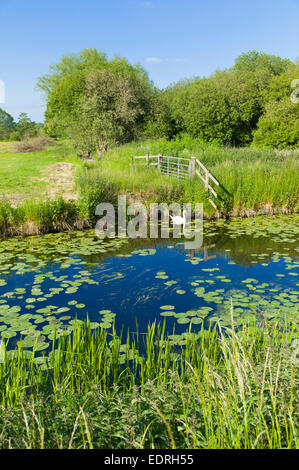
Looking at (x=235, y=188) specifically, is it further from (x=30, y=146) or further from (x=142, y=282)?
(x=30, y=146)

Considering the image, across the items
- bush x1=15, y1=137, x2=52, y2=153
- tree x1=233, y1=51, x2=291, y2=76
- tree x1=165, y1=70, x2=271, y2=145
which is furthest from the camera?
tree x1=233, y1=51, x2=291, y2=76

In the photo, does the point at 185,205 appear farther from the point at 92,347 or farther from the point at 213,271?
the point at 92,347

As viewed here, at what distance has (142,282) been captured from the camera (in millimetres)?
5281

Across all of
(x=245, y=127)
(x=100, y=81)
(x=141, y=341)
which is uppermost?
(x=100, y=81)

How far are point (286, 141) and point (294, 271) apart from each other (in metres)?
20.0

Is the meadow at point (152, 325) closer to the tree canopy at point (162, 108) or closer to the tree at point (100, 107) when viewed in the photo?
the tree at point (100, 107)

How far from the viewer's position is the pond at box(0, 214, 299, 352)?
13.2 feet

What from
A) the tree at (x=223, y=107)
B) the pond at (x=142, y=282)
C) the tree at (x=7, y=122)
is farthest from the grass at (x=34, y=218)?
the tree at (x=7, y=122)

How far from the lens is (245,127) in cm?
2817

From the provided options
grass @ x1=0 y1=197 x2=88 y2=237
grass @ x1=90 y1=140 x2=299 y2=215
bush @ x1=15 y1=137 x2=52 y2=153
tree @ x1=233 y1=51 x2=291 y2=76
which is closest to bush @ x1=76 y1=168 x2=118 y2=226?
grass @ x1=0 y1=197 x2=88 y2=237

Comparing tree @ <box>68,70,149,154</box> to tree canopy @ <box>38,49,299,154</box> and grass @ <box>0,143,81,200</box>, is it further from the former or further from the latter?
grass @ <box>0,143,81,200</box>

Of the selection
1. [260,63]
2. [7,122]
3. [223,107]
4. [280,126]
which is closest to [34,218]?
[280,126]

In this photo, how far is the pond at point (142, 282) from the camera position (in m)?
4.03
